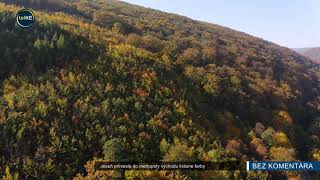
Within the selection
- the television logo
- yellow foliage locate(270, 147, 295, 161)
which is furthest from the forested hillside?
the television logo

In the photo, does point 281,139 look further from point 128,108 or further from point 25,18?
point 25,18

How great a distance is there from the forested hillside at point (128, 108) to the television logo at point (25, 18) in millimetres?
2375

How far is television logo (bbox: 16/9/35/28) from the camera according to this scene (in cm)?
10394

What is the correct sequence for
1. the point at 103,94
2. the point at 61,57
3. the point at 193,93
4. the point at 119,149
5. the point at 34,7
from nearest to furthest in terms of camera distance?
the point at 119,149 < the point at 103,94 < the point at 61,57 < the point at 193,93 < the point at 34,7

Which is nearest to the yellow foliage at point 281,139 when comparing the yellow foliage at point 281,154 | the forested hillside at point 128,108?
the forested hillside at point 128,108

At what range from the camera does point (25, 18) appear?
10738 centimetres

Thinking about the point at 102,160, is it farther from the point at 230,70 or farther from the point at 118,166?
the point at 230,70

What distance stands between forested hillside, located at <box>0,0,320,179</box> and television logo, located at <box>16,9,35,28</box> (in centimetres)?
237

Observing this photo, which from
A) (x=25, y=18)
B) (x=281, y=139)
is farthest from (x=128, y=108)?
(x=281, y=139)

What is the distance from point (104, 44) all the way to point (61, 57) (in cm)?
2214

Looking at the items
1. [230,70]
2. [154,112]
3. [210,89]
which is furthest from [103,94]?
[230,70]

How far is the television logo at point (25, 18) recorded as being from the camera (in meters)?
104

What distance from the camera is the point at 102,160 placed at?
7975 centimetres

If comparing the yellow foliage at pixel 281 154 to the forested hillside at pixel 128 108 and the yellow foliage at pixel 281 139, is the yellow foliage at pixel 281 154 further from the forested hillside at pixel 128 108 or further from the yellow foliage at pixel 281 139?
the yellow foliage at pixel 281 139
